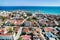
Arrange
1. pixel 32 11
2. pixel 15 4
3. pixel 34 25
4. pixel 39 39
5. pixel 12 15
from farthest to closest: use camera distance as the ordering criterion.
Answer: pixel 32 11
pixel 12 15
pixel 15 4
pixel 34 25
pixel 39 39

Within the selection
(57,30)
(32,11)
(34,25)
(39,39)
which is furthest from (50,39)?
(32,11)

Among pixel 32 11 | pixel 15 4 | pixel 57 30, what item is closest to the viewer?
pixel 57 30

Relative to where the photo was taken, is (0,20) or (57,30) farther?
(0,20)

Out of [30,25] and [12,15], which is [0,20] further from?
[30,25]

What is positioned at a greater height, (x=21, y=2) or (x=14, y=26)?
(x=21, y=2)

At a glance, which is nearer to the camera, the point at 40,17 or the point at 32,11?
the point at 40,17

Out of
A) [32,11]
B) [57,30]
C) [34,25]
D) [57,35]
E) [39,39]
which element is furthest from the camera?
[32,11]

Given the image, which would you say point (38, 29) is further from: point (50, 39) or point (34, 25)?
point (50, 39)

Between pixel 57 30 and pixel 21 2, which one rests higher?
pixel 21 2

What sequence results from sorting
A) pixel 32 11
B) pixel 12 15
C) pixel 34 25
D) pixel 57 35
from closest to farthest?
1. pixel 57 35
2. pixel 34 25
3. pixel 12 15
4. pixel 32 11

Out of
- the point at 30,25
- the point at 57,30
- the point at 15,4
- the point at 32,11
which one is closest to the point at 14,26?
the point at 30,25
